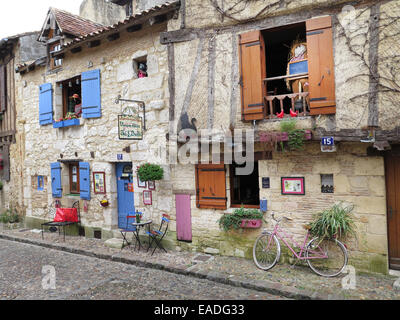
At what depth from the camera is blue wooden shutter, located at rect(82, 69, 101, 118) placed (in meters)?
8.21

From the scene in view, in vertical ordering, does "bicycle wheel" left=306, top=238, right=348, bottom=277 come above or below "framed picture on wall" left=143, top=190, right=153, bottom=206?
below

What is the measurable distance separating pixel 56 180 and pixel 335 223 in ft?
24.8

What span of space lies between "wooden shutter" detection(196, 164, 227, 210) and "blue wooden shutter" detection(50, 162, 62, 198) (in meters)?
4.70

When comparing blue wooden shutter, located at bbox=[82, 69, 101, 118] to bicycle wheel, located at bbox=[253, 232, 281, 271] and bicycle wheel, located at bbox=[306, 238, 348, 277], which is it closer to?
bicycle wheel, located at bbox=[253, 232, 281, 271]

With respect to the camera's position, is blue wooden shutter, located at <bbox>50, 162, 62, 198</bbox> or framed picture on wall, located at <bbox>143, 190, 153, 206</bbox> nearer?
framed picture on wall, located at <bbox>143, 190, 153, 206</bbox>

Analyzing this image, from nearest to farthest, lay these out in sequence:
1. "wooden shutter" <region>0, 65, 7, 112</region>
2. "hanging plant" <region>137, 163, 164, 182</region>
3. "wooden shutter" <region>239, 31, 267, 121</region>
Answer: "wooden shutter" <region>239, 31, 267, 121</region> → "hanging plant" <region>137, 163, 164, 182</region> → "wooden shutter" <region>0, 65, 7, 112</region>

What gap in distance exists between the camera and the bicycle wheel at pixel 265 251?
18.5 ft

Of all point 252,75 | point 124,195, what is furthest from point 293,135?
point 124,195

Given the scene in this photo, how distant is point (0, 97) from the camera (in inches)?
444

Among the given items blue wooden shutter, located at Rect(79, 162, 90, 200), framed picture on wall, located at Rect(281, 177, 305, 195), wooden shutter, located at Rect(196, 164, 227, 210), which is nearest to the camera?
framed picture on wall, located at Rect(281, 177, 305, 195)

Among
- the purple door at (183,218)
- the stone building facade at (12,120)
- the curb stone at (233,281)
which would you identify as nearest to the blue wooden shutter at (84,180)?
the curb stone at (233,281)

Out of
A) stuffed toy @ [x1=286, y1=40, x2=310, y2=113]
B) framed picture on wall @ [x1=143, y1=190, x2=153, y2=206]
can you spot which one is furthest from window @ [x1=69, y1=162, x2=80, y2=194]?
stuffed toy @ [x1=286, y1=40, x2=310, y2=113]

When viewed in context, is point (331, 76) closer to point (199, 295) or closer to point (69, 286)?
point (199, 295)
